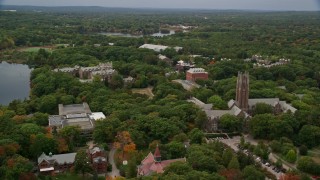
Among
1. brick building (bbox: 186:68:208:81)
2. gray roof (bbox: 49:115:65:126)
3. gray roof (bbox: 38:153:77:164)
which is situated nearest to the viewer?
gray roof (bbox: 38:153:77:164)

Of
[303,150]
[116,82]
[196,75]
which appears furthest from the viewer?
[196,75]

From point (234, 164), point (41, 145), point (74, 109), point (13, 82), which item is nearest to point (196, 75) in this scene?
point (74, 109)

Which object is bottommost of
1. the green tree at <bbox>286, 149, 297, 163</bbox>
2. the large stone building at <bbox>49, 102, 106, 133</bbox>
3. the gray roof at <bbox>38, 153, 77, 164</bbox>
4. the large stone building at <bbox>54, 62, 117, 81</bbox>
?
the green tree at <bbox>286, 149, 297, 163</bbox>

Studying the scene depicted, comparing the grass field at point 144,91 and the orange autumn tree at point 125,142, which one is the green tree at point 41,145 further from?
the grass field at point 144,91

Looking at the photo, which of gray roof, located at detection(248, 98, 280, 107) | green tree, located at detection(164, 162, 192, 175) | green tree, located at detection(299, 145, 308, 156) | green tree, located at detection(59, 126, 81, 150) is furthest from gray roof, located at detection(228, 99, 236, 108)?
green tree, located at detection(164, 162, 192, 175)

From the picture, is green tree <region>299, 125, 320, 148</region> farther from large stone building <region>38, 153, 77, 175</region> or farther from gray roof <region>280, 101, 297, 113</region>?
large stone building <region>38, 153, 77, 175</region>

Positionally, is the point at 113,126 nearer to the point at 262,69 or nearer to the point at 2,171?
the point at 2,171

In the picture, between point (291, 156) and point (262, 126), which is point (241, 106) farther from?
point (291, 156)

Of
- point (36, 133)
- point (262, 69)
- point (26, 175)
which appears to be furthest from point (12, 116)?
point (262, 69)
